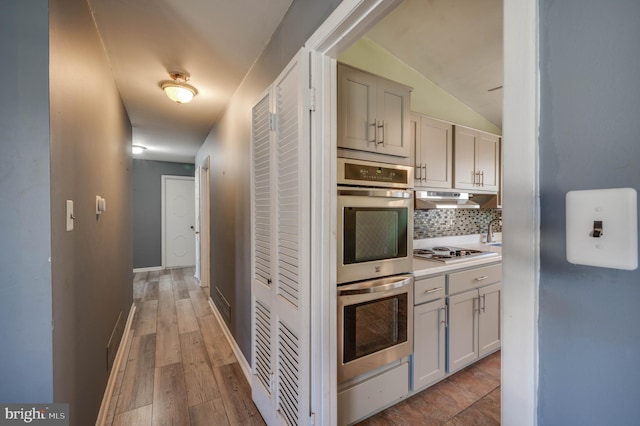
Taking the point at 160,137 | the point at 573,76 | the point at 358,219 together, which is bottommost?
the point at 358,219

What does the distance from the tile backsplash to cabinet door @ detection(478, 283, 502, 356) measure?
703mm

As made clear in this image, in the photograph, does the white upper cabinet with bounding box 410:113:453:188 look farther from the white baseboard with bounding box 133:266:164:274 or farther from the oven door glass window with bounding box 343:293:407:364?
the white baseboard with bounding box 133:266:164:274

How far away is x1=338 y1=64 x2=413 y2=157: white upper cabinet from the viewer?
152 cm

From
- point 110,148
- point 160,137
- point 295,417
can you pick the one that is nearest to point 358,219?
point 295,417

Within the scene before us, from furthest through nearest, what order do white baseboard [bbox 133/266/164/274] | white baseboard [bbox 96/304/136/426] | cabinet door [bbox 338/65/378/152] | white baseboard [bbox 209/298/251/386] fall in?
white baseboard [bbox 133/266/164/274]
white baseboard [bbox 209/298/251/386]
white baseboard [bbox 96/304/136/426]
cabinet door [bbox 338/65/378/152]

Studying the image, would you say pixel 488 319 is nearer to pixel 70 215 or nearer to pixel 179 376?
pixel 179 376

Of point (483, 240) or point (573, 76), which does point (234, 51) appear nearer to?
point (573, 76)

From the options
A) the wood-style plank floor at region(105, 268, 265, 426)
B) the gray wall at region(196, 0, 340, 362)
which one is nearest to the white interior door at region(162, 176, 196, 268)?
the wood-style plank floor at region(105, 268, 265, 426)

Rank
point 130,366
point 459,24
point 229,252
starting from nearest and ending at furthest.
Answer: point 459,24, point 130,366, point 229,252

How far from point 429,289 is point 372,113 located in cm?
123

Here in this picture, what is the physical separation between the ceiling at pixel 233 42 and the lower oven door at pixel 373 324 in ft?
5.40

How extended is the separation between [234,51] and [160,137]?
275cm

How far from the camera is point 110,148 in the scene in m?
2.10

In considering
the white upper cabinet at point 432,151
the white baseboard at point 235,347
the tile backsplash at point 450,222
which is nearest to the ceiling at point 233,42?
the white upper cabinet at point 432,151
